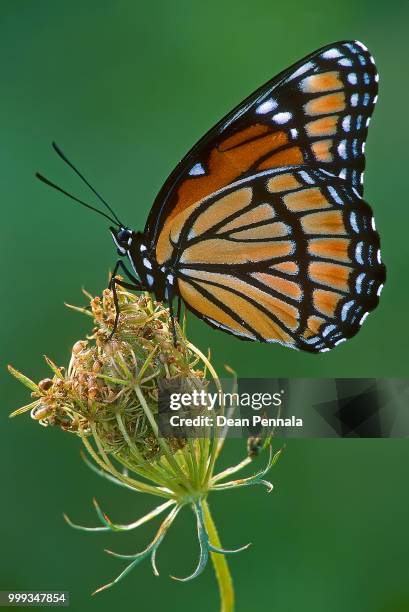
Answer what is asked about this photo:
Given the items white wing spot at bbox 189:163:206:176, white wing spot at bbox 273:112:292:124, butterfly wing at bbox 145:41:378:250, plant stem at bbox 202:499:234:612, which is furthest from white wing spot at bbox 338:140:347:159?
plant stem at bbox 202:499:234:612

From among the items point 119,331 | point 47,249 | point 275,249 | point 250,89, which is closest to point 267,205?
point 275,249

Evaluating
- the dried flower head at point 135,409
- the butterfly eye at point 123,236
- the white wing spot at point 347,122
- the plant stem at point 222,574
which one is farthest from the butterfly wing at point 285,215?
the plant stem at point 222,574

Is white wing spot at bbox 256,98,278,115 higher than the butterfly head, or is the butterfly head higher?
white wing spot at bbox 256,98,278,115

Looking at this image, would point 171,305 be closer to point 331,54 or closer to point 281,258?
point 281,258

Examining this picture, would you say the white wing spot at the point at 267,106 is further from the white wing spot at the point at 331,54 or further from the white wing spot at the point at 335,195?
the white wing spot at the point at 335,195

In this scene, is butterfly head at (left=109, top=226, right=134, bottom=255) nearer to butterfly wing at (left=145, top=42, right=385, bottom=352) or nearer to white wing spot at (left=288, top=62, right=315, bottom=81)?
butterfly wing at (left=145, top=42, right=385, bottom=352)

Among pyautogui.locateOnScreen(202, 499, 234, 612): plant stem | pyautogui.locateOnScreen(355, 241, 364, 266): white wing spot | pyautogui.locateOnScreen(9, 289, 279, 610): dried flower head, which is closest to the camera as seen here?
pyautogui.locateOnScreen(202, 499, 234, 612): plant stem

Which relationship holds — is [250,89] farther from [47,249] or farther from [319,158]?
[319,158]
